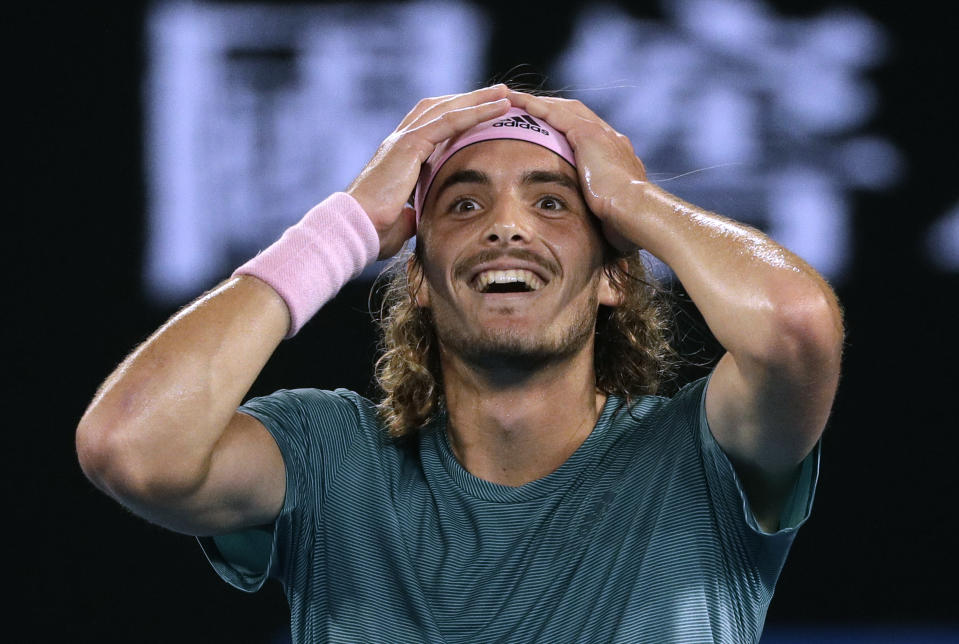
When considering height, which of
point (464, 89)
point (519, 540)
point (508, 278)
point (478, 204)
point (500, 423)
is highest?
point (464, 89)

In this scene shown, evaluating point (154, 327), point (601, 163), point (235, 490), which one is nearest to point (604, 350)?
point (601, 163)

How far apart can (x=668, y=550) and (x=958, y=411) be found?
56.3 inches

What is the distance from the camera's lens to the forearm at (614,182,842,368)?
1.70m

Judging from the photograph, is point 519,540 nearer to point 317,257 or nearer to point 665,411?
point 665,411

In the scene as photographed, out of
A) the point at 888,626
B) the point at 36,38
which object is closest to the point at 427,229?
the point at 36,38

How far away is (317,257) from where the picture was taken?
6.37 ft

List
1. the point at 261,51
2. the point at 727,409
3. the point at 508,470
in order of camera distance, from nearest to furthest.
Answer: the point at 727,409, the point at 508,470, the point at 261,51

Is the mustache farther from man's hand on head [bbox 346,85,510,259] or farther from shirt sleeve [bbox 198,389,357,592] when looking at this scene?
shirt sleeve [bbox 198,389,357,592]

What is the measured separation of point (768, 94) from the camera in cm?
297

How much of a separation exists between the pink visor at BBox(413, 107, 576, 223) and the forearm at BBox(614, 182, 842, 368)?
0.25 metres

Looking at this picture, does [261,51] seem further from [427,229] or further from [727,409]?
[727,409]

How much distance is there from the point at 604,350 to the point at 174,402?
90 centimetres

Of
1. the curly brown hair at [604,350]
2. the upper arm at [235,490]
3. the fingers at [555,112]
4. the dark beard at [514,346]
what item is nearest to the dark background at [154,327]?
the curly brown hair at [604,350]

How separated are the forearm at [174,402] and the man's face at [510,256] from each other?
387 millimetres
